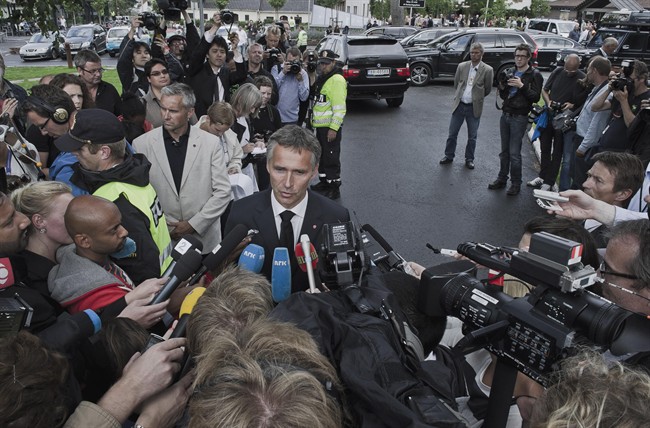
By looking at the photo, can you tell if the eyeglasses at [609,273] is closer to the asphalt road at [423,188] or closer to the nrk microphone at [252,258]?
the nrk microphone at [252,258]

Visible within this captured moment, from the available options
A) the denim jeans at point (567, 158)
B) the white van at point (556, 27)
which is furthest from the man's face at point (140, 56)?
the white van at point (556, 27)

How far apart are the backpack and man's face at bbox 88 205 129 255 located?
1230mm

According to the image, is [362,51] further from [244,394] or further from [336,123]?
[244,394]

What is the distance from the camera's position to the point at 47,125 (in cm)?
370

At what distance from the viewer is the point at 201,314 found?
62.8 inches

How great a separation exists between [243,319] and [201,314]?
14 centimetres

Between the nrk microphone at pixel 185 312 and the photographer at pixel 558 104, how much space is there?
6.08m

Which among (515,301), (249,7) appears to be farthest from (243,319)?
(249,7)

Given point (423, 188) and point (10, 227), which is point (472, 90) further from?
point (10, 227)

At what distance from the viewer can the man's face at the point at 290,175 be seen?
263 centimetres

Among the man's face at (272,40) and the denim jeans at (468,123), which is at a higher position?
the man's face at (272,40)

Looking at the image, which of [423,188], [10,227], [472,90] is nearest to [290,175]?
[10,227]

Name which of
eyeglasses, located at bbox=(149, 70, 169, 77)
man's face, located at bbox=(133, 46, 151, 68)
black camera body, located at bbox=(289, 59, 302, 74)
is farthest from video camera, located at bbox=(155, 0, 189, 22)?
black camera body, located at bbox=(289, 59, 302, 74)

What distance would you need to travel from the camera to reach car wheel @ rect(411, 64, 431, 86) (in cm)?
1709
